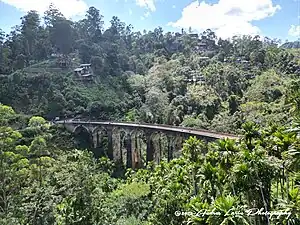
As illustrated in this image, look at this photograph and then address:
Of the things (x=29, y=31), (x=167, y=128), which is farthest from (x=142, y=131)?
(x=29, y=31)

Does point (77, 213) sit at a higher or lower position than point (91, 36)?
lower

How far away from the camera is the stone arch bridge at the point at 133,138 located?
138 ft

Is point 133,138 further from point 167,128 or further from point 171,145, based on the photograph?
point 171,145

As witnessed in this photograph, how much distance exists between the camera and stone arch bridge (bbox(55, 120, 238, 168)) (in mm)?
41969

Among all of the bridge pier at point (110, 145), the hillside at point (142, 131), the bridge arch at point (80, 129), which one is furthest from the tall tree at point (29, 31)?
the bridge pier at point (110, 145)

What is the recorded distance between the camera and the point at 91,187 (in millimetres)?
17672

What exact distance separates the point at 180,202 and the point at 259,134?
612 centimetres

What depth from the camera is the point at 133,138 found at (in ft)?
156

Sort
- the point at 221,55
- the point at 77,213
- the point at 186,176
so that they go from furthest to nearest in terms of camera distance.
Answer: the point at 221,55 → the point at 186,176 → the point at 77,213

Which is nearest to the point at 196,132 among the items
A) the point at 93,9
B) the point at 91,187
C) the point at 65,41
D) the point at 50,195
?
the point at 50,195

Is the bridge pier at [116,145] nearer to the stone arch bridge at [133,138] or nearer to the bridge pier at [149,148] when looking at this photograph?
the stone arch bridge at [133,138]

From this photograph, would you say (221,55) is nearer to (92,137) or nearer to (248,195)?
(92,137)

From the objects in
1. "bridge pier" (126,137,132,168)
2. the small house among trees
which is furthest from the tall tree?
"bridge pier" (126,137,132,168)

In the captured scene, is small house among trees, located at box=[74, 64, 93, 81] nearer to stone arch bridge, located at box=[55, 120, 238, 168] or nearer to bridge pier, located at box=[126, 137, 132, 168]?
stone arch bridge, located at box=[55, 120, 238, 168]
